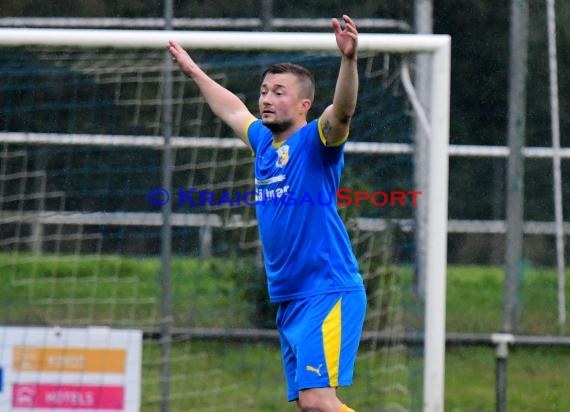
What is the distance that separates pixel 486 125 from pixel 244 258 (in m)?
2.26

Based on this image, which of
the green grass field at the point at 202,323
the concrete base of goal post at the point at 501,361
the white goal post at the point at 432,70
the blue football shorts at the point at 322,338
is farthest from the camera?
the green grass field at the point at 202,323

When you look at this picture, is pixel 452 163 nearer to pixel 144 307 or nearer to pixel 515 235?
pixel 515 235

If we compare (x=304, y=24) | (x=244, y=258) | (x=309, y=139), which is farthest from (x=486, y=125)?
(x=309, y=139)

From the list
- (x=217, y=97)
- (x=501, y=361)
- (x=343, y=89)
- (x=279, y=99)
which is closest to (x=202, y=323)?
(x=501, y=361)

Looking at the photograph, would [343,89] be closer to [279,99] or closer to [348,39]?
[348,39]

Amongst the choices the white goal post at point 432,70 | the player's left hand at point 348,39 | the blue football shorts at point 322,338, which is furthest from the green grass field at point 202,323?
the player's left hand at point 348,39

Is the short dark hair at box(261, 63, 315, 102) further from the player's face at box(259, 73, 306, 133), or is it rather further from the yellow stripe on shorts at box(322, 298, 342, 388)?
the yellow stripe on shorts at box(322, 298, 342, 388)

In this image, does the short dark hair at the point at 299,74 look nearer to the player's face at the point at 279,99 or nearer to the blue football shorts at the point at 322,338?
the player's face at the point at 279,99

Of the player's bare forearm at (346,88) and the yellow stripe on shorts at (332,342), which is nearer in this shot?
the player's bare forearm at (346,88)

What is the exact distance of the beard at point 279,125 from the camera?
5.10 meters

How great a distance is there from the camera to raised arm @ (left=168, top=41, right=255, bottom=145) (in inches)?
221

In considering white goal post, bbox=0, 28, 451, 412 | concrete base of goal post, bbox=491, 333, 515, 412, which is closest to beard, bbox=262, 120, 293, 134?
white goal post, bbox=0, 28, 451, 412

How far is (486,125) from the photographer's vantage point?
8789 millimetres

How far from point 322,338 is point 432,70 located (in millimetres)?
1779
